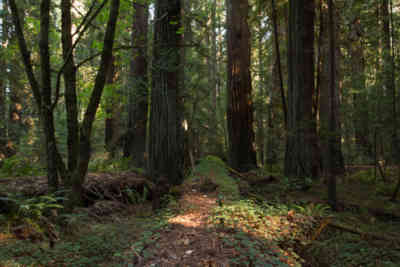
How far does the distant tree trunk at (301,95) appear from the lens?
676 cm

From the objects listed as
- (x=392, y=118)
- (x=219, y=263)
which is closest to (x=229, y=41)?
(x=392, y=118)

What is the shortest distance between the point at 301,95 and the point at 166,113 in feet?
12.4

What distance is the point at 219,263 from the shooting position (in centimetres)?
264

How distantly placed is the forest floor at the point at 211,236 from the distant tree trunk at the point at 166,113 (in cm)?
107

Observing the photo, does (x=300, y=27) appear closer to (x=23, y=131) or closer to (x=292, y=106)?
(x=292, y=106)

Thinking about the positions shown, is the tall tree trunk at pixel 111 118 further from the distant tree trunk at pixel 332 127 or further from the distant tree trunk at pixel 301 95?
the distant tree trunk at pixel 332 127

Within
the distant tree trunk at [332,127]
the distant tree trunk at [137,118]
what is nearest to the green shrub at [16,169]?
the distant tree trunk at [137,118]

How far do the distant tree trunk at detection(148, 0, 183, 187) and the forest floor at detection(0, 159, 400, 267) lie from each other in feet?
3.50

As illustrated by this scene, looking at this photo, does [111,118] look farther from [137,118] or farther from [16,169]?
[16,169]

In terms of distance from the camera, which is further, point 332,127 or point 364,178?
point 364,178

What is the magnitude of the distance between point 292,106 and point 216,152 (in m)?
9.37

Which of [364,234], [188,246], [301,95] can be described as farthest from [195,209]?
[301,95]

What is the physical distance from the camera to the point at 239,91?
9.54 metres

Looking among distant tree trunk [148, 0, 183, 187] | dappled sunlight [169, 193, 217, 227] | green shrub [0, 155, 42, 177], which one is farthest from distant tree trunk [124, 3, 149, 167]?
dappled sunlight [169, 193, 217, 227]
